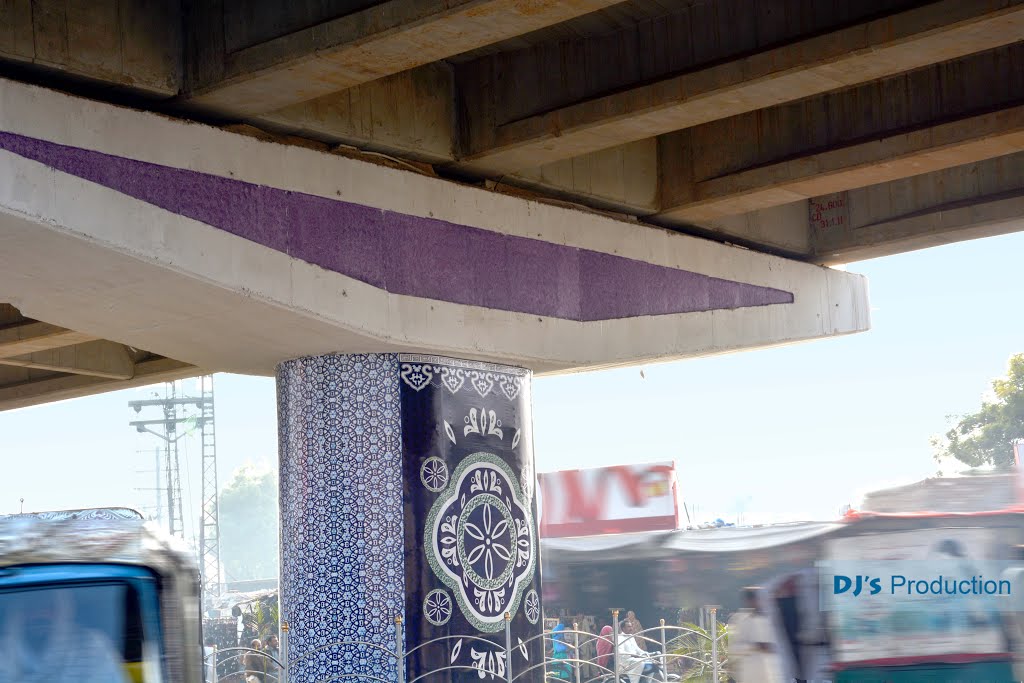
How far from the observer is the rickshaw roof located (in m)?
6.35

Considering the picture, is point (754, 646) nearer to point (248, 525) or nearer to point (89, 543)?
point (89, 543)

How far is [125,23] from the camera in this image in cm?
888

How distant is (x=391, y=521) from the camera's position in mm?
10828

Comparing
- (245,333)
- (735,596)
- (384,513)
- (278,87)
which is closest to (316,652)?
(384,513)

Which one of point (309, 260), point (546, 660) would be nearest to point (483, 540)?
point (546, 660)

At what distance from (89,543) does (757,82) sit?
20.0 ft

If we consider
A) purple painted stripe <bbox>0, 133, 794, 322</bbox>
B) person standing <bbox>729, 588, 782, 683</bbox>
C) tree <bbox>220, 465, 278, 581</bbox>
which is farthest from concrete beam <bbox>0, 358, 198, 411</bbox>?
tree <bbox>220, 465, 278, 581</bbox>

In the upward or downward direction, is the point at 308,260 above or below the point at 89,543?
above

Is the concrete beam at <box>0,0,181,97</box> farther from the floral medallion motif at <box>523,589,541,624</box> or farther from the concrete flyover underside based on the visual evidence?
the floral medallion motif at <box>523,589,541,624</box>

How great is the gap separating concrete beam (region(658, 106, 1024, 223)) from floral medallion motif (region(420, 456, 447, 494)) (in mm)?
3911

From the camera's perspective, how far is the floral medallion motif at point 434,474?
36.3 feet

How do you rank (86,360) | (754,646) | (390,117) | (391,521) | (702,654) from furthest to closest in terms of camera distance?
(86,360)
(702,654)
(391,521)
(390,117)
(754,646)

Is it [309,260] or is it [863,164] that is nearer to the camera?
[309,260]

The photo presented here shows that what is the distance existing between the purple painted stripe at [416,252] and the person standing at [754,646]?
3.71m
